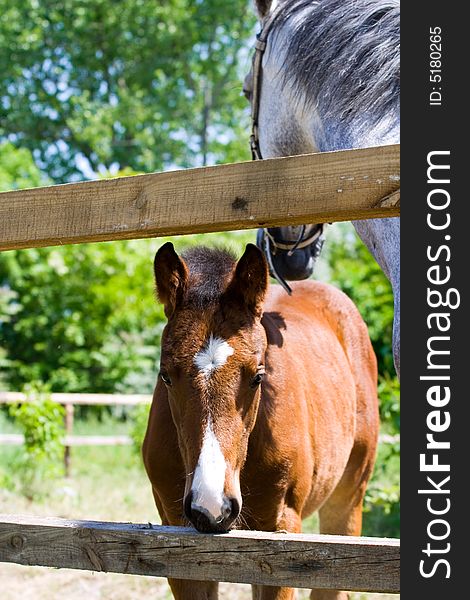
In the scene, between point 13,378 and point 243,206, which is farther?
point 13,378

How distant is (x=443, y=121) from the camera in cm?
173

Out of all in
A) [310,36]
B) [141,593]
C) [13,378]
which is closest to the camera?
[310,36]

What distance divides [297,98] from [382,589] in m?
1.66

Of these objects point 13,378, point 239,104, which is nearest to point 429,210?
point 13,378

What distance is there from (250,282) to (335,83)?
680 millimetres

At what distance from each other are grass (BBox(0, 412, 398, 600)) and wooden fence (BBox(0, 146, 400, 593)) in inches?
123

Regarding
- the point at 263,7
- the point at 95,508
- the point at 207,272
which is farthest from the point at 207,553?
the point at 95,508

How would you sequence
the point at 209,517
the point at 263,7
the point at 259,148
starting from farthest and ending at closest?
the point at 259,148 < the point at 263,7 < the point at 209,517

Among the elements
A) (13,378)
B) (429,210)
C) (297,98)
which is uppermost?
(13,378)

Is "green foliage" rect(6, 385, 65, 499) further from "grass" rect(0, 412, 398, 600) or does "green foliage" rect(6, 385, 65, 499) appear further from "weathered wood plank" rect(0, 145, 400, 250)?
"weathered wood plank" rect(0, 145, 400, 250)

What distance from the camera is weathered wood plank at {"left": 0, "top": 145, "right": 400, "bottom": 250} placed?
5.72ft

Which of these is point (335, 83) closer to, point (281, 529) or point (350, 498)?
point (281, 529)

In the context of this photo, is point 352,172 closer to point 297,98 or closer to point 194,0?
point 297,98

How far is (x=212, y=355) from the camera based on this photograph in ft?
7.45
